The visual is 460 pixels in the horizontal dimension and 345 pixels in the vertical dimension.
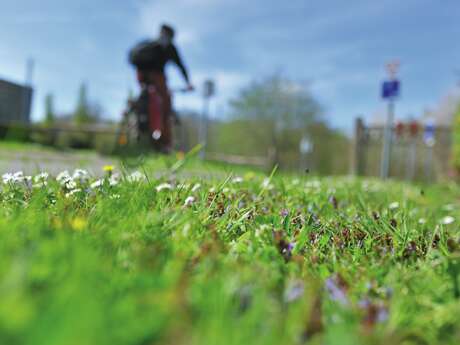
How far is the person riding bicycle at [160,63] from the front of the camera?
6805 mm

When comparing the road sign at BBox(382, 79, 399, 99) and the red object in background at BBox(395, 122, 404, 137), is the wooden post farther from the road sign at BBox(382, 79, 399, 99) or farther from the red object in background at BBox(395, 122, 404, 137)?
the road sign at BBox(382, 79, 399, 99)

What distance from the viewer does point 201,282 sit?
78 centimetres

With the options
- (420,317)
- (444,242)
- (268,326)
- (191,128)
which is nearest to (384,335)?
(420,317)

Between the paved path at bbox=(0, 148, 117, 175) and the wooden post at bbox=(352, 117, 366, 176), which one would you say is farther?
the wooden post at bbox=(352, 117, 366, 176)

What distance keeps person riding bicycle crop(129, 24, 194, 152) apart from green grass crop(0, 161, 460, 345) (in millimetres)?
5772

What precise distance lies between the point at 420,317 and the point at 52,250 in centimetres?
76

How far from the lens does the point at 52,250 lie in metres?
0.69

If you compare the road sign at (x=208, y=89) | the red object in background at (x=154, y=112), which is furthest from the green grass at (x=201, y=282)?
the road sign at (x=208, y=89)

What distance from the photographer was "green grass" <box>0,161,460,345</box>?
→ 555 millimetres

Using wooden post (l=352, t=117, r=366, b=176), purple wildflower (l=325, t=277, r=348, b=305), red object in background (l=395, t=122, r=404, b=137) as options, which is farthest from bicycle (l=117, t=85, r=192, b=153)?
red object in background (l=395, t=122, r=404, b=137)

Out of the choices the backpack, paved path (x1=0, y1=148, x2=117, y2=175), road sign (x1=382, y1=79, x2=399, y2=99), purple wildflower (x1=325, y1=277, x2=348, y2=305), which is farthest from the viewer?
road sign (x1=382, y1=79, x2=399, y2=99)

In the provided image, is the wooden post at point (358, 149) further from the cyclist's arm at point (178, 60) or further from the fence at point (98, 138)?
the cyclist's arm at point (178, 60)

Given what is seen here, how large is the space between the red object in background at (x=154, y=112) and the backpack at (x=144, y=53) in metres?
0.57

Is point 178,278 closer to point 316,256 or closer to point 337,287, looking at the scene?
point 337,287
